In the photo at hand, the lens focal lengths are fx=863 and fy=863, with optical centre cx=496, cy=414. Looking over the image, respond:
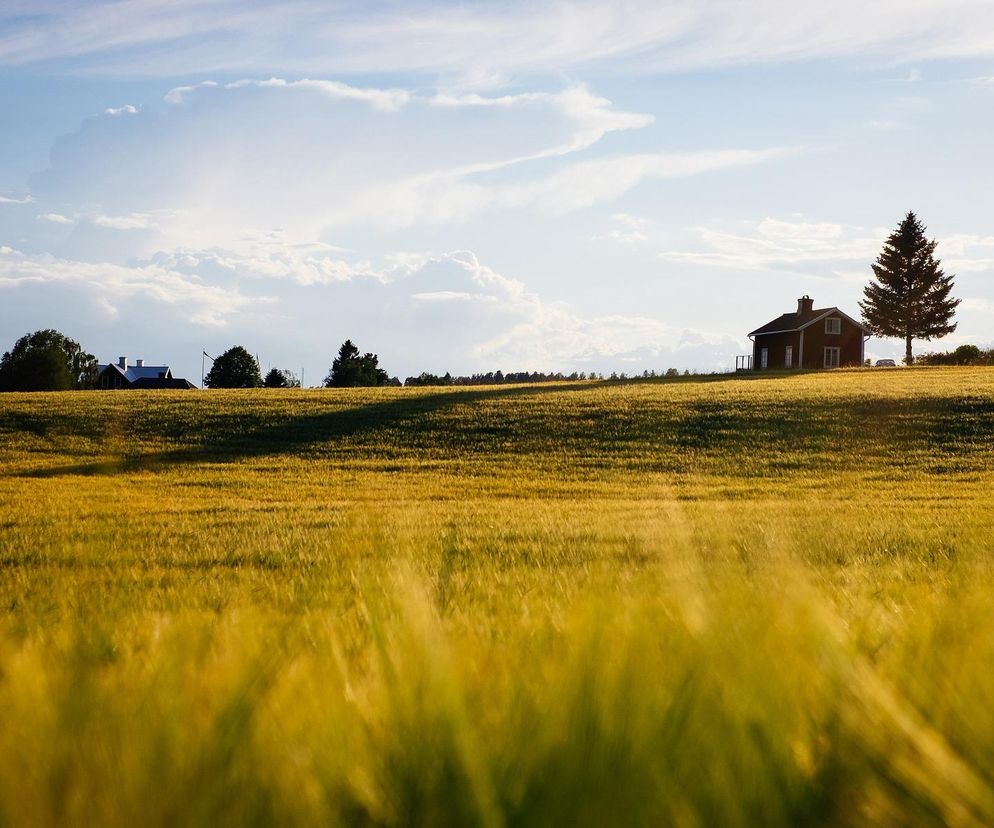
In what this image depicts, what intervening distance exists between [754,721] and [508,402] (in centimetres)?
3602

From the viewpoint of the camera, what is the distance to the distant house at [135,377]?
120375 millimetres

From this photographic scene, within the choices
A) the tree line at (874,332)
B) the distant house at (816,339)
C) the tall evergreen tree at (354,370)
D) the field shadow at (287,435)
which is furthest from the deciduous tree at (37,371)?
the distant house at (816,339)

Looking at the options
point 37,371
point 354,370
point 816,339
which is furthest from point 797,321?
point 37,371

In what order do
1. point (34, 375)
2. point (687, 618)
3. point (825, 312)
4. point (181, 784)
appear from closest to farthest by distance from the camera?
Result: point (181, 784)
point (687, 618)
point (825, 312)
point (34, 375)

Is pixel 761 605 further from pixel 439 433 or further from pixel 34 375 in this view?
pixel 34 375

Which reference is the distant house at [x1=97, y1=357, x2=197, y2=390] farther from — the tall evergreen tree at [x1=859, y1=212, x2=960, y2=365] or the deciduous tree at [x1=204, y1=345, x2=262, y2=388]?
the tall evergreen tree at [x1=859, y1=212, x2=960, y2=365]

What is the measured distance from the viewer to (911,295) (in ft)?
287

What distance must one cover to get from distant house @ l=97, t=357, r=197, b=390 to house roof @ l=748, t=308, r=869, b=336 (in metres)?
77.0

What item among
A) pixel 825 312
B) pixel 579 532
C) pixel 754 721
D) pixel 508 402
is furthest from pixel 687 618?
pixel 825 312

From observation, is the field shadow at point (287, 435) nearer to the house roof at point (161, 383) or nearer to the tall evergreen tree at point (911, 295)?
the tall evergreen tree at point (911, 295)

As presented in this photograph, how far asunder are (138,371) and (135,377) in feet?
8.66

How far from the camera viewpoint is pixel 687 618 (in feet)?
3.97

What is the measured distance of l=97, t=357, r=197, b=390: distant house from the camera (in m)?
120

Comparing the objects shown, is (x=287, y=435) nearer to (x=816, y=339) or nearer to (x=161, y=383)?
(x=816, y=339)
